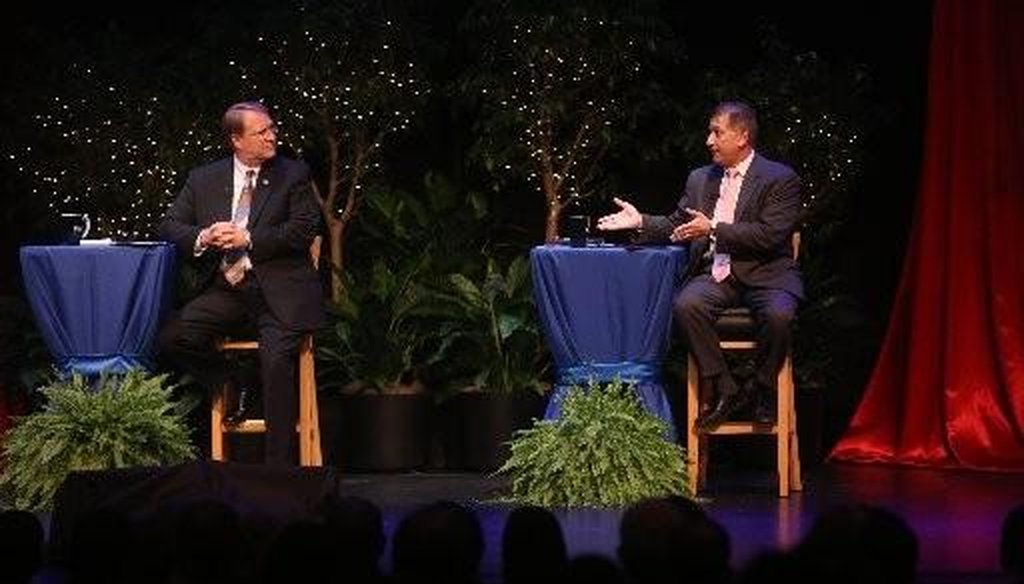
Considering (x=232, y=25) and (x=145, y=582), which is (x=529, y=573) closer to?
(x=145, y=582)

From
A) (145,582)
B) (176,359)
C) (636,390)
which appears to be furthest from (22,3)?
(145,582)

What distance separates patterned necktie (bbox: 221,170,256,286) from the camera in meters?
7.31

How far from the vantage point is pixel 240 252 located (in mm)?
7340

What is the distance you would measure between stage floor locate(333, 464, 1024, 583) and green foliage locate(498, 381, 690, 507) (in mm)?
104

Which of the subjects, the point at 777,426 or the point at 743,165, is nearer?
the point at 777,426

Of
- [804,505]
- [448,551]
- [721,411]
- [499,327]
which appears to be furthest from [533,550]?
[499,327]

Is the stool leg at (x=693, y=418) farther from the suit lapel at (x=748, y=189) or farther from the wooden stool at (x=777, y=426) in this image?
the suit lapel at (x=748, y=189)

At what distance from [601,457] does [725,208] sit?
1145mm

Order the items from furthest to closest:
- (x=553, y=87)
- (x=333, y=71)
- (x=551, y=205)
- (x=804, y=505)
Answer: (x=551, y=205)
(x=553, y=87)
(x=333, y=71)
(x=804, y=505)

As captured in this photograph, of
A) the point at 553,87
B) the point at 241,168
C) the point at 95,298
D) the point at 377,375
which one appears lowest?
the point at 377,375

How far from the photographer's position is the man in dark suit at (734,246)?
7.15m

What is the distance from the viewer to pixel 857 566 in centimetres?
336

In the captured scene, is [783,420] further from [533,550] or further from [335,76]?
[533,550]

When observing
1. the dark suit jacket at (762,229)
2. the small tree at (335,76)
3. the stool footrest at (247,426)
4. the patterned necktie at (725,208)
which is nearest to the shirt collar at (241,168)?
the small tree at (335,76)
